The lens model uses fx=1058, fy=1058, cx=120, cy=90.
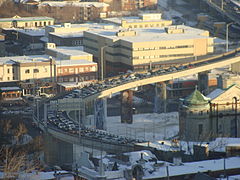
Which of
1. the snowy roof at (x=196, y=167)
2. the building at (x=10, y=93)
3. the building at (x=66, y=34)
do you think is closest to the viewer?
the snowy roof at (x=196, y=167)

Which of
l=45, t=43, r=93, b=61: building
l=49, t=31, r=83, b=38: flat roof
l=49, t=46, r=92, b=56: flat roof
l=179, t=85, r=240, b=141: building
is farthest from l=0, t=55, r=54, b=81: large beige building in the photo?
l=179, t=85, r=240, b=141: building

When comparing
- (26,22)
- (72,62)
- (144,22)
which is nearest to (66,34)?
(144,22)

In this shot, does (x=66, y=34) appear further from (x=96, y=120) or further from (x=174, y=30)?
(x=96, y=120)

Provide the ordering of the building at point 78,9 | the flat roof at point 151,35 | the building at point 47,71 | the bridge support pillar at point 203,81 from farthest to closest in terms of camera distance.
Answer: the building at point 78,9 < the flat roof at point 151,35 < the building at point 47,71 < the bridge support pillar at point 203,81

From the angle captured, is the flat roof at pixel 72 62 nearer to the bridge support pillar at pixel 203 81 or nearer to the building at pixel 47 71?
the building at pixel 47 71

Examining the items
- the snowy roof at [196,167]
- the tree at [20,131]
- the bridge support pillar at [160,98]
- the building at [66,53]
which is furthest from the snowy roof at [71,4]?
the snowy roof at [196,167]

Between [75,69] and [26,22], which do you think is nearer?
[75,69]

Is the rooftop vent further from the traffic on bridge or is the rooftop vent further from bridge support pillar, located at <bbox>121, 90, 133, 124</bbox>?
bridge support pillar, located at <bbox>121, 90, 133, 124</bbox>
